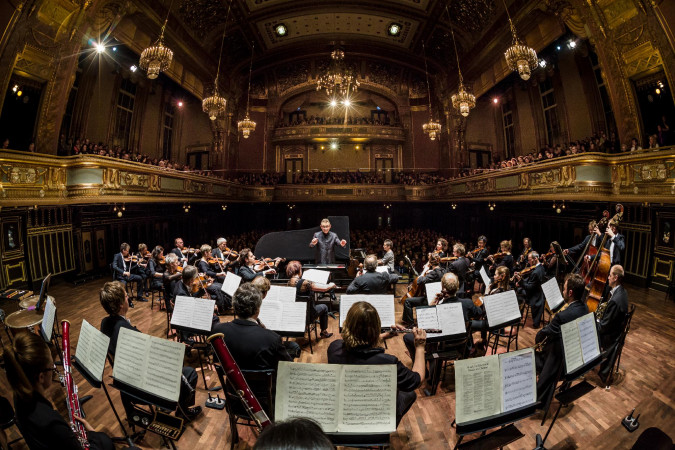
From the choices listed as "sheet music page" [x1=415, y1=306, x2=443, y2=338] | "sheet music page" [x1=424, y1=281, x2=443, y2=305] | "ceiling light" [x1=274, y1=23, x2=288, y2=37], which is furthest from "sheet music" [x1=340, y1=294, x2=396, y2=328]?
"ceiling light" [x1=274, y1=23, x2=288, y2=37]

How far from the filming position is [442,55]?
658 inches

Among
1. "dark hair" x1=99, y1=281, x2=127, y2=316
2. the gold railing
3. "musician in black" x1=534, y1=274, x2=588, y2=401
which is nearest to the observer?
"dark hair" x1=99, y1=281, x2=127, y2=316

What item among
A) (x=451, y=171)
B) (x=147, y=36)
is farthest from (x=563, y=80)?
(x=147, y=36)

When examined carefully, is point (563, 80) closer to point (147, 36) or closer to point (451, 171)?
point (451, 171)

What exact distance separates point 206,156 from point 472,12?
50.0ft

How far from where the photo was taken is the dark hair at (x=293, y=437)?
33.7 inches

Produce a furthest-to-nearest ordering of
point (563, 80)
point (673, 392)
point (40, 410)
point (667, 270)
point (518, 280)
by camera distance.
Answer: point (563, 80), point (667, 270), point (518, 280), point (673, 392), point (40, 410)

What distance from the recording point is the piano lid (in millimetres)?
8227

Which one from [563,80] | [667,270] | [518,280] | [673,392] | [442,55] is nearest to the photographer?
[673,392]

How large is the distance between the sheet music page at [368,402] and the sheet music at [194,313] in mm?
2268

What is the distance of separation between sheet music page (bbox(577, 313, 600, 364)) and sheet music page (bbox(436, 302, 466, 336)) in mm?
1042

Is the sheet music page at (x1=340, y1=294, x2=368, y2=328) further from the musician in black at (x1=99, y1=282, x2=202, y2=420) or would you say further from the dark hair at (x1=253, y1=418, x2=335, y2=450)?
the dark hair at (x1=253, y1=418, x2=335, y2=450)

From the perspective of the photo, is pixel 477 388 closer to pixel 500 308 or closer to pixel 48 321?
pixel 500 308

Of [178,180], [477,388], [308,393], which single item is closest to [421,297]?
[477,388]
